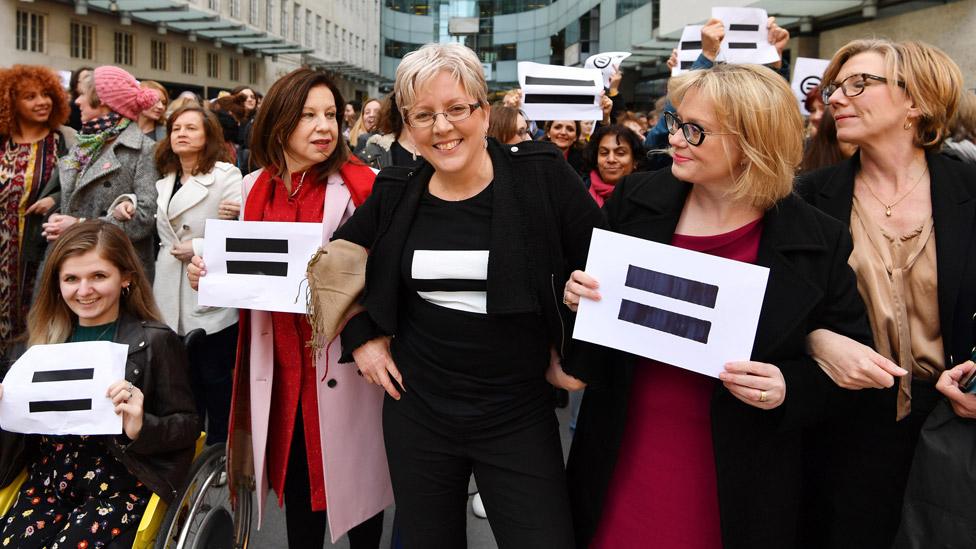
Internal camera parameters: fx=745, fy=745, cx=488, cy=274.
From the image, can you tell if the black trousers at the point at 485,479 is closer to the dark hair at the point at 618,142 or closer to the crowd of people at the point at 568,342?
the crowd of people at the point at 568,342

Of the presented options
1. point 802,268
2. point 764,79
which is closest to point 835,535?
point 802,268

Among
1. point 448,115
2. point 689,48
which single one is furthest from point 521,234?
point 689,48

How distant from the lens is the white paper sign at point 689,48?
538 centimetres

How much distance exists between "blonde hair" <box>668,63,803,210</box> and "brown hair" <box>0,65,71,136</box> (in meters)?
4.30

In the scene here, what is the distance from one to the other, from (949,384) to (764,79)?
952 millimetres

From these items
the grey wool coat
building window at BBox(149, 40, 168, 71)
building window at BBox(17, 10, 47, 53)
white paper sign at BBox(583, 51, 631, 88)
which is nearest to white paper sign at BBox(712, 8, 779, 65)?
white paper sign at BBox(583, 51, 631, 88)

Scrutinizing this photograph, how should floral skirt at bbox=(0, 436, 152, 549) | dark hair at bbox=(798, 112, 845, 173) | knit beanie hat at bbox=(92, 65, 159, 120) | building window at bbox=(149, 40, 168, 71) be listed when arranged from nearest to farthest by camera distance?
1. floral skirt at bbox=(0, 436, 152, 549)
2. dark hair at bbox=(798, 112, 845, 173)
3. knit beanie hat at bbox=(92, 65, 159, 120)
4. building window at bbox=(149, 40, 168, 71)

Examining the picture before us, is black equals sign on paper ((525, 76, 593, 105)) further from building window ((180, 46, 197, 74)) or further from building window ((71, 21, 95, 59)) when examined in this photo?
building window ((180, 46, 197, 74))

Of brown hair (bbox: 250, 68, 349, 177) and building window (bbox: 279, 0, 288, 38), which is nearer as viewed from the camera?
brown hair (bbox: 250, 68, 349, 177)

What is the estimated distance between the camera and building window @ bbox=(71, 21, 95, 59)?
20984mm

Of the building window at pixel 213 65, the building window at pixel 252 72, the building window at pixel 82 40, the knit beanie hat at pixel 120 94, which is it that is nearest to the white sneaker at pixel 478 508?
the knit beanie hat at pixel 120 94

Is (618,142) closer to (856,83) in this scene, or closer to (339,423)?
(856,83)

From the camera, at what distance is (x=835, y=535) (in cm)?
219

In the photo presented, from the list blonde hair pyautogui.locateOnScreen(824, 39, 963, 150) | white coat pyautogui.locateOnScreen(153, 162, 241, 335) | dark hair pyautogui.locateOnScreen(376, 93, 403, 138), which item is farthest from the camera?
dark hair pyautogui.locateOnScreen(376, 93, 403, 138)
